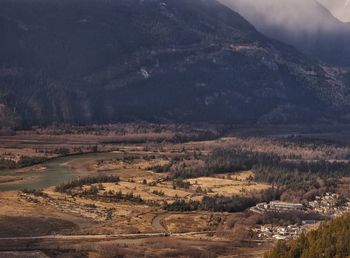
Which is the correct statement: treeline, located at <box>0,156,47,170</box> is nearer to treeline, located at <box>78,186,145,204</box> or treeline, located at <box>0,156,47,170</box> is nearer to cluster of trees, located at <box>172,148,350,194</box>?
cluster of trees, located at <box>172,148,350,194</box>

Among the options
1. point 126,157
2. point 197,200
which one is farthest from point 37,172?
point 197,200

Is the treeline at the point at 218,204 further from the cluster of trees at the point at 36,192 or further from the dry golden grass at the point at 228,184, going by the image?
the cluster of trees at the point at 36,192

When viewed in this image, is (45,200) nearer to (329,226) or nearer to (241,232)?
(241,232)

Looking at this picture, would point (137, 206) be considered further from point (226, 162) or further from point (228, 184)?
point (226, 162)

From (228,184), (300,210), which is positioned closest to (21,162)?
(228,184)

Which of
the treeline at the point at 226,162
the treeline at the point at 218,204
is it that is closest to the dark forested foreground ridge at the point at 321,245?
the treeline at the point at 218,204
